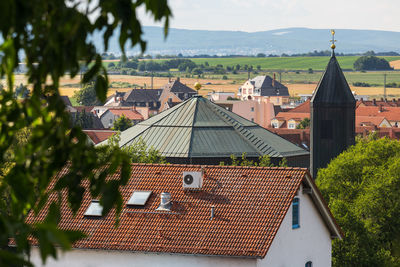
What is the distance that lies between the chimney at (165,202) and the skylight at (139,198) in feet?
1.56

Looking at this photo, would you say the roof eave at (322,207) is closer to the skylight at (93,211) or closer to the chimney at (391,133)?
the skylight at (93,211)

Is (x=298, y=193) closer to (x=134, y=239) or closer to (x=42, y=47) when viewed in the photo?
(x=134, y=239)

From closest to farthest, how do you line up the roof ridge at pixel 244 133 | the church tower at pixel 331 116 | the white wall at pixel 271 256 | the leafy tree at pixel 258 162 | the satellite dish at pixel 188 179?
the white wall at pixel 271 256 < the satellite dish at pixel 188 179 < the leafy tree at pixel 258 162 < the roof ridge at pixel 244 133 < the church tower at pixel 331 116

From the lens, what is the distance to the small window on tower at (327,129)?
266 ft

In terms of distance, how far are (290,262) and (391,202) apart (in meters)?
21.0

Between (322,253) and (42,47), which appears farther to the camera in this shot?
(322,253)

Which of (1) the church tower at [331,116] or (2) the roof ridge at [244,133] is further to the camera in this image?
(1) the church tower at [331,116]

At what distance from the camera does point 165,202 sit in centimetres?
2773

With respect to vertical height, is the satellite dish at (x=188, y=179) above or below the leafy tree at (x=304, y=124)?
above

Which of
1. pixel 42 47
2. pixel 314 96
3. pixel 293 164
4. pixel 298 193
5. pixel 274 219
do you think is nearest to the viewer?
pixel 42 47

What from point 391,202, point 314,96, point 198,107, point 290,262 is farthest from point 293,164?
point 290,262

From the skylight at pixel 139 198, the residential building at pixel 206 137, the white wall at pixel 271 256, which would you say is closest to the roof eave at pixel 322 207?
the white wall at pixel 271 256

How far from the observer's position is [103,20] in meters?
5.66

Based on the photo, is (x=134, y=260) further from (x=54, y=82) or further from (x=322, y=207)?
(x=54, y=82)
